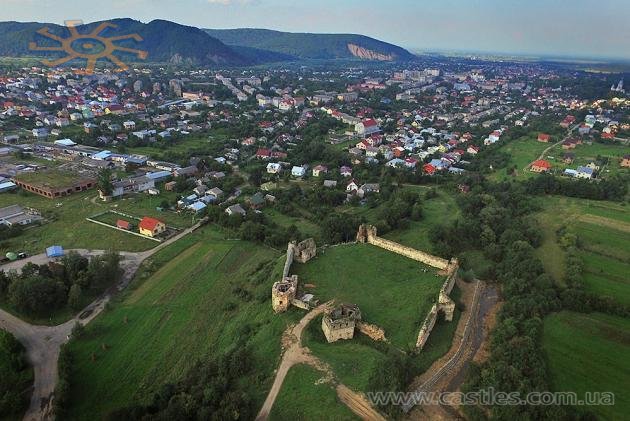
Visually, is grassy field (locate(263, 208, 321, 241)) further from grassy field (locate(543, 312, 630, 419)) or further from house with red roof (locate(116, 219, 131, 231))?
grassy field (locate(543, 312, 630, 419))

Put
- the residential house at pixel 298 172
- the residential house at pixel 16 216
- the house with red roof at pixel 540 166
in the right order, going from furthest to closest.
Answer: the house with red roof at pixel 540 166, the residential house at pixel 298 172, the residential house at pixel 16 216

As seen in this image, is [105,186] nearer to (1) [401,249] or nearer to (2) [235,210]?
(2) [235,210]

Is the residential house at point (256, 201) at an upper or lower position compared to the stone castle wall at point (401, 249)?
lower

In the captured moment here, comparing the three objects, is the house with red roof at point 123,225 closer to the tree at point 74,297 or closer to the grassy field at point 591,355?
the tree at point 74,297

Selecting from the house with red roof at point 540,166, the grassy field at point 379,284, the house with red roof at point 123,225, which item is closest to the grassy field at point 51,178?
the house with red roof at point 123,225

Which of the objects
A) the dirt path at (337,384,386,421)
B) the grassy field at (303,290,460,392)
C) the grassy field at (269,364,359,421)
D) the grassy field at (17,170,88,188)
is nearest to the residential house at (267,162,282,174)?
the grassy field at (17,170,88,188)

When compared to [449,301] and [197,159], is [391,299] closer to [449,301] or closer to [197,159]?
[449,301]
